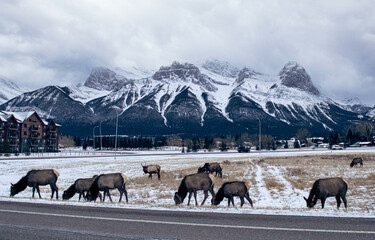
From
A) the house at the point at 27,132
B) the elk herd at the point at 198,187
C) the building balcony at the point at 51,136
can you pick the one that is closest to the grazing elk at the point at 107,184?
the elk herd at the point at 198,187

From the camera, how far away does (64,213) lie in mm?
11992

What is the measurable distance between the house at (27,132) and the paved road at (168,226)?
110 metres

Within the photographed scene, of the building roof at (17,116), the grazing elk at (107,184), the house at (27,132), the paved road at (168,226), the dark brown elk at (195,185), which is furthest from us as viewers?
the building roof at (17,116)

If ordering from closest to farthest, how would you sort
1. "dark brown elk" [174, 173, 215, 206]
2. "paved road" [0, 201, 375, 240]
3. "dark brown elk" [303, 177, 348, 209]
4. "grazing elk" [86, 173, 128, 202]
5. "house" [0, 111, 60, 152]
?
"paved road" [0, 201, 375, 240], "dark brown elk" [303, 177, 348, 209], "dark brown elk" [174, 173, 215, 206], "grazing elk" [86, 173, 128, 202], "house" [0, 111, 60, 152]

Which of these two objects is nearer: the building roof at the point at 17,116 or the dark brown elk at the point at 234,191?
the dark brown elk at the point at 234,191

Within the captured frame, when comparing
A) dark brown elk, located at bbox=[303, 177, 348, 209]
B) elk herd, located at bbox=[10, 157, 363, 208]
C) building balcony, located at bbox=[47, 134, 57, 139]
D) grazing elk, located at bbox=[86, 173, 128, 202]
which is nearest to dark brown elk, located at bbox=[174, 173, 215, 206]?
elk herd, located at bbox=[10, 157, 363, 208]

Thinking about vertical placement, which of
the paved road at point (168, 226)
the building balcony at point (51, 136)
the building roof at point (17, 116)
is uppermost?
the building roof at point (17, 116)

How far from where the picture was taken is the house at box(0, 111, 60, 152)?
114 metres

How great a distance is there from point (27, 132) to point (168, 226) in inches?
5006

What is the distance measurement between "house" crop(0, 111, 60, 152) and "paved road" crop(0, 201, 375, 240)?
362 ft

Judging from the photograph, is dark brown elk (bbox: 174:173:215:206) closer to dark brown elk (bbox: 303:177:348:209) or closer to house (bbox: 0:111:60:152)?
dark brown elk (bbox: 303:177:348:209)

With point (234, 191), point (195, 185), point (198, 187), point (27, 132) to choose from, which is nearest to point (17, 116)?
point (27, 132)

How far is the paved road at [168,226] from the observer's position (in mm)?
8562

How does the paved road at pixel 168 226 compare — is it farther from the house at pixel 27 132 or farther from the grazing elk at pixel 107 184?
the house at pixel 27 132
